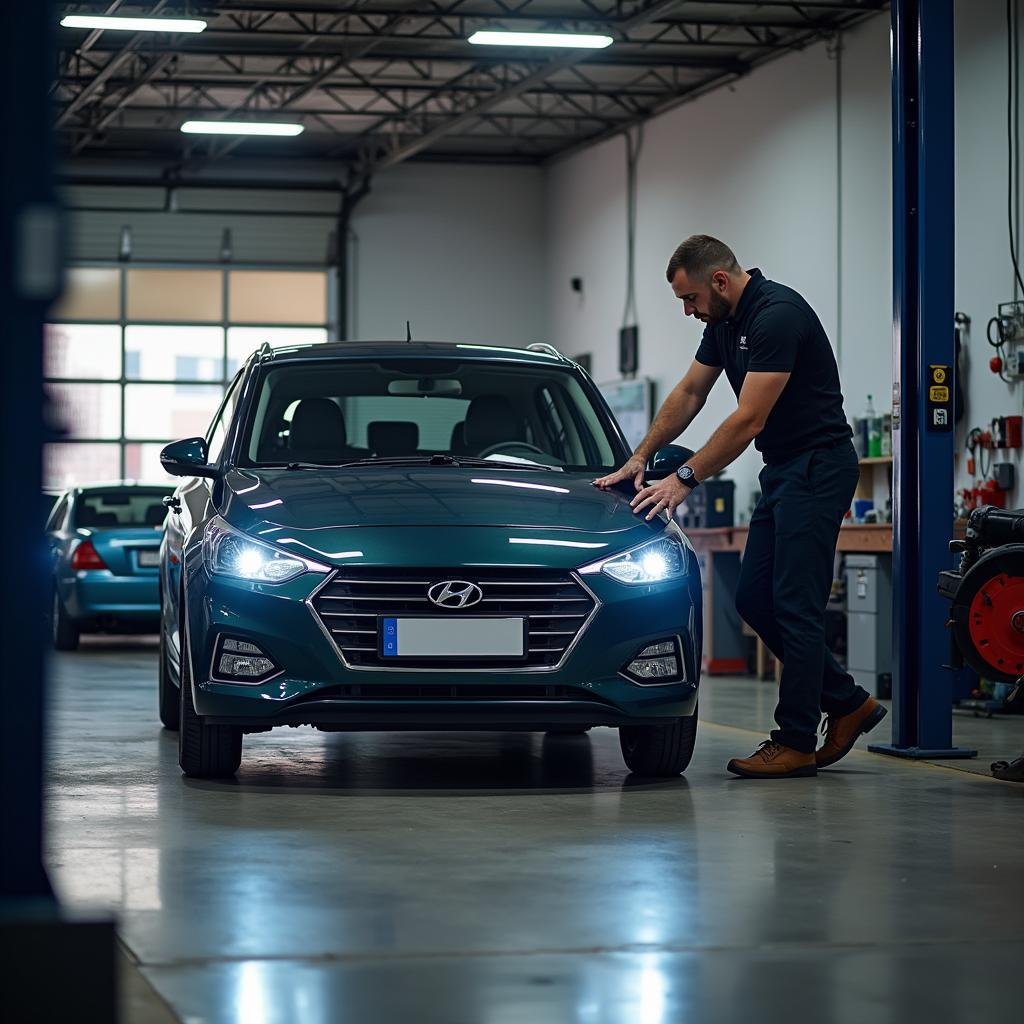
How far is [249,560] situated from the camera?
586 centimetres

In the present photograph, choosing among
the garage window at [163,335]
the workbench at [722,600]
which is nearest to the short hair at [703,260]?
the workbench at [722,600]

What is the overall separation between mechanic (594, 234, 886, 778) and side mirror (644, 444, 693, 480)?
7cm

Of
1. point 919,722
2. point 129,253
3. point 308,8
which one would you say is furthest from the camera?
point 129,253

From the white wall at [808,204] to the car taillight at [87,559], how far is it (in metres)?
6.18

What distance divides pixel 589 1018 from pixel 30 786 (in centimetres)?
108

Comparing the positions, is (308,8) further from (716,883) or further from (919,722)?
(716,883)

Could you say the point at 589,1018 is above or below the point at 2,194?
below

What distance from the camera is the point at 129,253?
24.1 meters

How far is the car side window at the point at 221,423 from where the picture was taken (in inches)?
280

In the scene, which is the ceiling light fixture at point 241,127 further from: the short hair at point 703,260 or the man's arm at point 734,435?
the man's arm at point 734,435

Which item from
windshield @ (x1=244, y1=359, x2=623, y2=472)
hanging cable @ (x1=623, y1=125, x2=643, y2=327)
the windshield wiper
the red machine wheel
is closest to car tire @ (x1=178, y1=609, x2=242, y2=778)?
the windshield wiper

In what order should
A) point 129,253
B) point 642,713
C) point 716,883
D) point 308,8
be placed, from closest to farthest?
point 716,883
point 642,713
point 308,8
point 129,253

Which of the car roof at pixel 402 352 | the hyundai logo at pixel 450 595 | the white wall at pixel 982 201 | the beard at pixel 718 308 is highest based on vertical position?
the white wall at pixel 982 201

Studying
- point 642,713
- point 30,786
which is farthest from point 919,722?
point 30,786
